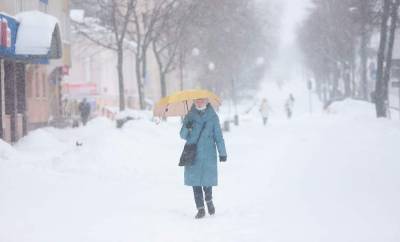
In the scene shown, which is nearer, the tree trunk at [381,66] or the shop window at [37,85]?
the tree trunk at [381,66]

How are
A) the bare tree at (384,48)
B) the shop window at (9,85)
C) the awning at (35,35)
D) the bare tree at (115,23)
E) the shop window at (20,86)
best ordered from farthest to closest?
the bare tree at (115,23) → the bare tree at (384,48) → the shop window at (20,86) → the shop window at (9,85) → the awning at (35,35)

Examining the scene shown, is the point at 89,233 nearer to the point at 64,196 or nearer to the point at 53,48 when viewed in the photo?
the point at 64,196

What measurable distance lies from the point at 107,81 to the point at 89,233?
57274mm

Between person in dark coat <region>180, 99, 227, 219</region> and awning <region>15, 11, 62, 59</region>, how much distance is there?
42.9ft

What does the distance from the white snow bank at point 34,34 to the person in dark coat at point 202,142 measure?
13089 millimetres

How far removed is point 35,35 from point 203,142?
44.6 ft

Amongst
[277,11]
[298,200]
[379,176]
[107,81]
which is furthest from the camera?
[277,11]

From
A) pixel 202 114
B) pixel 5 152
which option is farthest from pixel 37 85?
pixel 202 114

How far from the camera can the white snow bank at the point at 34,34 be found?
22.7m

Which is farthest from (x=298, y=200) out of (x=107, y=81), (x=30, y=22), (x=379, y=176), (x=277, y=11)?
(x=277, y=11)

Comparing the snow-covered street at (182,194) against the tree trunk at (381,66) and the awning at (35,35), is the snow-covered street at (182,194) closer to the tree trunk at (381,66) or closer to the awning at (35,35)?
the awning at (35,35)

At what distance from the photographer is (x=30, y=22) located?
76.9 feet

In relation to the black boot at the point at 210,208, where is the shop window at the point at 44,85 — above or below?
above

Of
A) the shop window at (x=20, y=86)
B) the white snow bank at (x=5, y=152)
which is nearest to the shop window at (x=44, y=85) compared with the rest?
the shop window at (x=20, y=86)
